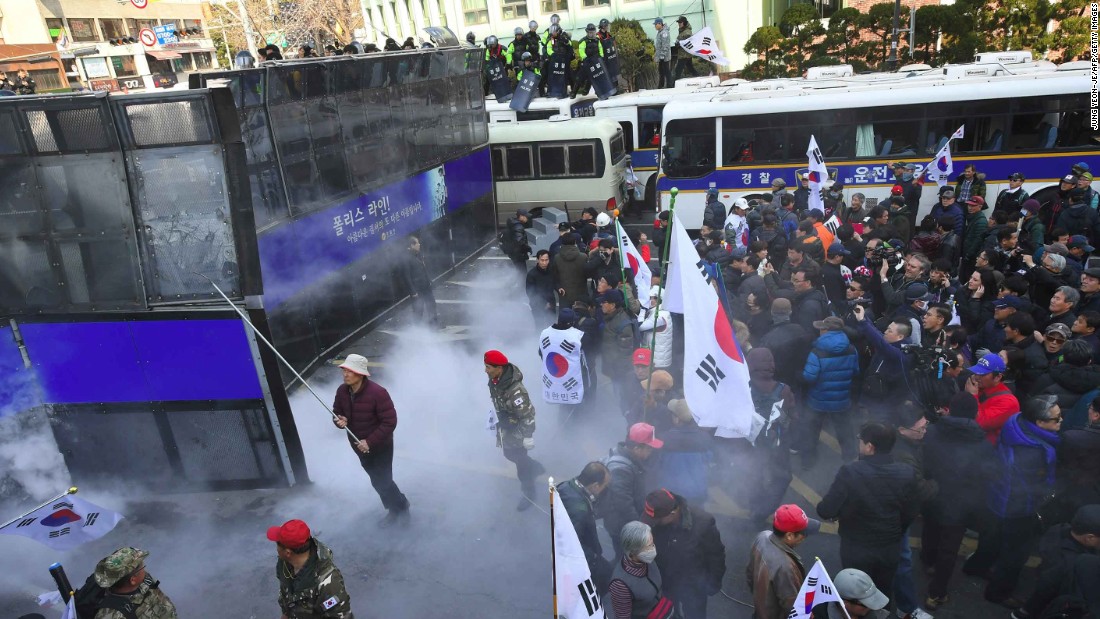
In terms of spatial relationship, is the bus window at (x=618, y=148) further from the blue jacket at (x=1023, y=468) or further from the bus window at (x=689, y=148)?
the blue jacket at (x=1023, y=468)

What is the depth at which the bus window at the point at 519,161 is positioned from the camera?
16.8m

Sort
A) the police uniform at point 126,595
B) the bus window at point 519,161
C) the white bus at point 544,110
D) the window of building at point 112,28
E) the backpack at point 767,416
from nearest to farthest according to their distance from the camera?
the police uniform at point 126,595
the backpack at point 767,416
the bus window at point 519,161
the white bus at point 544,110
the window of building at point 112,28

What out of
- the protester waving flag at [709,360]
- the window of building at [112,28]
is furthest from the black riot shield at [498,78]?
the window of building at [112,28]

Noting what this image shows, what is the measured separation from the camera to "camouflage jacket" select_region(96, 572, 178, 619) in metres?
4.23

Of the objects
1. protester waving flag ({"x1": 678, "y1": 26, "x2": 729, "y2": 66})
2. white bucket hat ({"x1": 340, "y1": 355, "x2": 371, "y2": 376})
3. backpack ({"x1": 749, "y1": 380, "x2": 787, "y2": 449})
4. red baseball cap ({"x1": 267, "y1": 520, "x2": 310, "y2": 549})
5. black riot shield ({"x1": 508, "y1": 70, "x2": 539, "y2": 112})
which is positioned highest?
protester waving flag ({"x1": 678, "y1": 26, "x2": 729, "y2": 66})

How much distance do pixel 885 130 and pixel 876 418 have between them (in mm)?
9079

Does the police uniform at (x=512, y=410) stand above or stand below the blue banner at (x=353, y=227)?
below

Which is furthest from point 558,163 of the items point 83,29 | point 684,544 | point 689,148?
point 83,29

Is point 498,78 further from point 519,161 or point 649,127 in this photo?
point 519,161

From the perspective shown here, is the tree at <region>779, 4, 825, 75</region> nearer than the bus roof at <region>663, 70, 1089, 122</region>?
No

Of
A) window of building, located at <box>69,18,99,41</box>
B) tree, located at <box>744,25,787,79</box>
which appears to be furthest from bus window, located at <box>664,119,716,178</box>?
window of building, located at <box>69,18,99,41</box>

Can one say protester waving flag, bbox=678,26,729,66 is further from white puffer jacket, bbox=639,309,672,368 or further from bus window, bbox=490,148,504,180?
white puffer jacket, bbox=639,309,672,368

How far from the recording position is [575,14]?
33500mm

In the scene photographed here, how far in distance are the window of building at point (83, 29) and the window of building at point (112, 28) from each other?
61 centimetres
